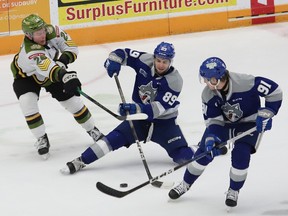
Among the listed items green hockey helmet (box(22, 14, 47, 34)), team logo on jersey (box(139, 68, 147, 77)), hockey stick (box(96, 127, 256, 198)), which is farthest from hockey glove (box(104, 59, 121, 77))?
hockey stick (box(96, 127, 256, 198))

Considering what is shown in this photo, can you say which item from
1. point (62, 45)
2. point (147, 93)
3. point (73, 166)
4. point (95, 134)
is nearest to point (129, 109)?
point (147, 93)

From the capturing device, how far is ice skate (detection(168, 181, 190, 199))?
4.43 m

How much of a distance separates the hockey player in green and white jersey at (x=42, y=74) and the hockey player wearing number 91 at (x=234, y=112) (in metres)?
1.08

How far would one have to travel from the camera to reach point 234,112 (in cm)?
428

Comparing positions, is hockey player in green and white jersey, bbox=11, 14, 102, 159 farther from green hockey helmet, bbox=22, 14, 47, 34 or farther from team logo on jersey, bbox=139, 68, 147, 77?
team logo on jersey, bbox=139, 68, 147, 77

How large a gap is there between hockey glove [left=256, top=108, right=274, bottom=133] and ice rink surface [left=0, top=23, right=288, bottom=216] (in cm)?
49

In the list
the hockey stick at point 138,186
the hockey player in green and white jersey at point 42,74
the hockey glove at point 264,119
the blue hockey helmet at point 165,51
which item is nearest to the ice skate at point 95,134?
the hockey player in green and white jersey at point 42,74

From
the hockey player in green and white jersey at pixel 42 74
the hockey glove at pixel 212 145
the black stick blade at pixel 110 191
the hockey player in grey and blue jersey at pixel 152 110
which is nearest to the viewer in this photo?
the hockey glove at pixel 212 145

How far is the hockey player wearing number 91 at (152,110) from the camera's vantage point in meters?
4.88

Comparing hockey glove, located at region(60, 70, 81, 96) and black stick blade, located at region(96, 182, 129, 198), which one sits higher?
hockey glove, located at region(60, 70, 81, 96)

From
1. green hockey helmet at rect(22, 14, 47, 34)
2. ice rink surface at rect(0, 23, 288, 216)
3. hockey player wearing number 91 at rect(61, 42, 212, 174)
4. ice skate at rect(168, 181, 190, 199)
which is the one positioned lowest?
ice rink surface at rect(0, 23, 288, 216)

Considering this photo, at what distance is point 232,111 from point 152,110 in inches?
A: 27.0

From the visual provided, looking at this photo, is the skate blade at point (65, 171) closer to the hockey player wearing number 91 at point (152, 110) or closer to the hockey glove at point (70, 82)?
the hockey player wearing number 91 at point (152, 110)

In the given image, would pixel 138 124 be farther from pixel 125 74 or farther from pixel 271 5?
pixel 271 5
